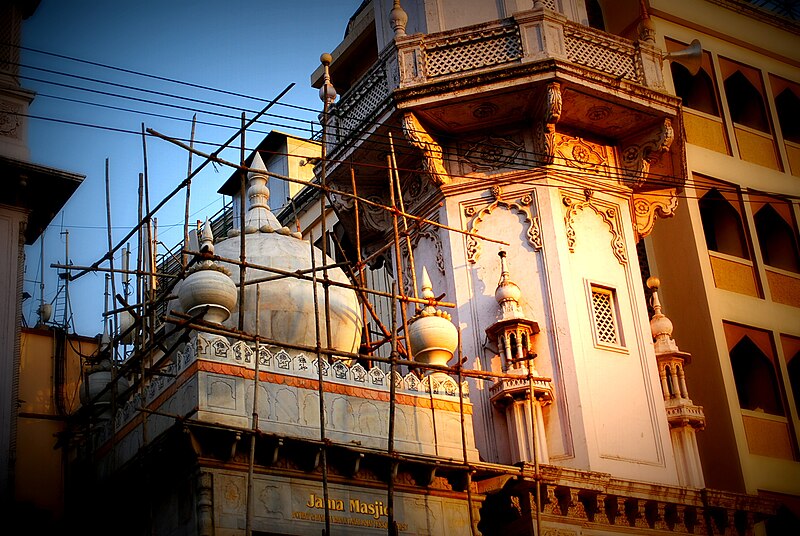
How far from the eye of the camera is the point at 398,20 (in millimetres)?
21750

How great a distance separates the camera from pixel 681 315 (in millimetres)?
24000

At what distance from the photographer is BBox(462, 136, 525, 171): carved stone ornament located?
21516 millimetres

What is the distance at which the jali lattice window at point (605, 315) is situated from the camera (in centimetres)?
2066

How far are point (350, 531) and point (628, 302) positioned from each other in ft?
23.2

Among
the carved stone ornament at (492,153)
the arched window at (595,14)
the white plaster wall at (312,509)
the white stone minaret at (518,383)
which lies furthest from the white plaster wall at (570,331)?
the arched window at (595,14)

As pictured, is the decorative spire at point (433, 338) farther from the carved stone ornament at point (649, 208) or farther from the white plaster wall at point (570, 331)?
the carved stone ornament at point (649, 208)

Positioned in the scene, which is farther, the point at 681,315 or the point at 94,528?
the point at 681,315

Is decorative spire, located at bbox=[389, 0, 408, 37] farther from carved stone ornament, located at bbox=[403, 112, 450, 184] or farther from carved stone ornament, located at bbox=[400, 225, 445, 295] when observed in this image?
carved stone ornament, located at bbox=[400, 225, 445, 295]

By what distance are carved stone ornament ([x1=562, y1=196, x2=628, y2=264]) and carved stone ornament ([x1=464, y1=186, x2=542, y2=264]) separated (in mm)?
553

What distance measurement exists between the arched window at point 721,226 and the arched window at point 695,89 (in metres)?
2.03

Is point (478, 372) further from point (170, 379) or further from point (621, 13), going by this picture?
point (621, 13)

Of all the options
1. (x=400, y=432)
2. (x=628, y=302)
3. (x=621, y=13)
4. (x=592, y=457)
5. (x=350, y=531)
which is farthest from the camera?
(x=621, y=13)

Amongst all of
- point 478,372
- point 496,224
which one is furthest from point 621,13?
point 478,372

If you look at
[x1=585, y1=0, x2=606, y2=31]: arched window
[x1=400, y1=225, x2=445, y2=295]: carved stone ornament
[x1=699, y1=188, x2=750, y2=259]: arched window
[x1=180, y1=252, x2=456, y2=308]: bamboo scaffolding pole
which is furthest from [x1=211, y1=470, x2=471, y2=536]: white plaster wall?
[x1=585, y1=0, x2=606, y2=31]: arched window
